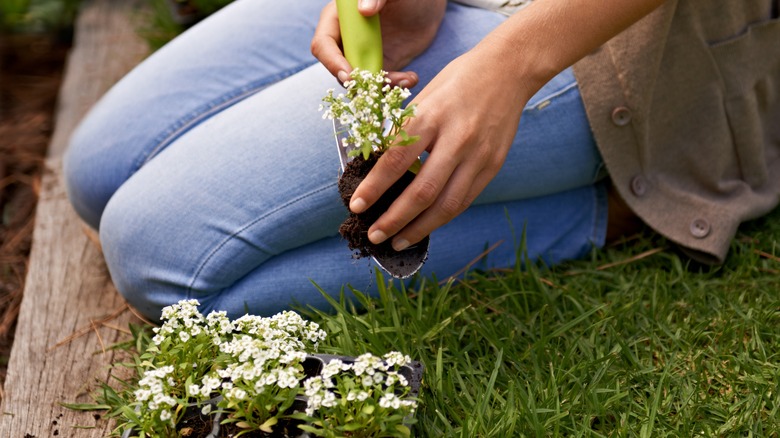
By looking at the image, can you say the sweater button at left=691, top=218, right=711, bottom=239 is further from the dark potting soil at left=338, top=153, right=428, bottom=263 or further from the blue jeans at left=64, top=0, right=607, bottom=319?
the dark potting soil at left=338, top=153, right=428, bottom=263

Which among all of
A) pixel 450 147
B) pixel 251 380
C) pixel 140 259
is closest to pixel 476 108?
pixel 450 147

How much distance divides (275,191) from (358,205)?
41cm

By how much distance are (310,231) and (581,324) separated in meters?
0.60

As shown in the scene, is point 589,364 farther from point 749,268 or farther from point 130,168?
point 130,168

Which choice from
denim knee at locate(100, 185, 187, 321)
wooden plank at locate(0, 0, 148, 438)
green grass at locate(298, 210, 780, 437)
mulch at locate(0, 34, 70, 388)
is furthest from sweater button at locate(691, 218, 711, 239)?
mulch at locate(0, 34, 70, 388)

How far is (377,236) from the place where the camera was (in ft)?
4.65

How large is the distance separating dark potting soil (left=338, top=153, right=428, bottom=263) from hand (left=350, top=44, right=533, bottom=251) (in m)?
0.05

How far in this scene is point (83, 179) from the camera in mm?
2092

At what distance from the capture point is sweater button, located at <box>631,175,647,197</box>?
1.87 m

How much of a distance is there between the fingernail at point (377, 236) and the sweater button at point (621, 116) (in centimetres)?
66

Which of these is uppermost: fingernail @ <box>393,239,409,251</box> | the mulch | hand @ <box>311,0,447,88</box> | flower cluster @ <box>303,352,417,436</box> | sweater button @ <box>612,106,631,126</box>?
the mulch

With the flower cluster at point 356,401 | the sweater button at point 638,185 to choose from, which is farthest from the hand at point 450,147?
the sweater button at point 638,185

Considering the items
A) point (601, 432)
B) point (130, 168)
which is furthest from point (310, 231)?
point (601, 432)

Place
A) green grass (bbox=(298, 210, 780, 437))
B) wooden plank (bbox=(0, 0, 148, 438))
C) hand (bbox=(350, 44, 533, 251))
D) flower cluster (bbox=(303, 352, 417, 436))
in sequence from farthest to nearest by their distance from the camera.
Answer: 1. wooden plank (bbox=(0, 0, 148, 438))
2. green grass (bbox=(298, 210, 780, 437))
3. hand (bbox=(350, 44, 533, 251))
4. flower cluster (bbox=(303, 352, 417, 436))
